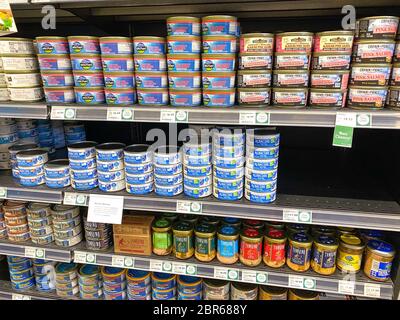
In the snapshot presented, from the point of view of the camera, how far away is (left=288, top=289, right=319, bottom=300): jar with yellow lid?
4.77ft

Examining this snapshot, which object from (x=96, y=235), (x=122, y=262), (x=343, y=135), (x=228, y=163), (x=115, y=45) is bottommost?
(x=122, y=262)

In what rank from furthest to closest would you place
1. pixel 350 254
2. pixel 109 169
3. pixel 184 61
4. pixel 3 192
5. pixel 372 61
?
pixel 3 192, pixel 109 169, pixel 350 254, pixel 184 61, pixel 372 61

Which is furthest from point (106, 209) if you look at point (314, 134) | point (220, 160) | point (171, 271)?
point (314, 134)

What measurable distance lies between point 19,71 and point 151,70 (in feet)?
2.19

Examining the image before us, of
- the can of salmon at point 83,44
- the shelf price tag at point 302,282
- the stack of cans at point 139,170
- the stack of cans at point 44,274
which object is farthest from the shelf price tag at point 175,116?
the stack of cans at point 44,274

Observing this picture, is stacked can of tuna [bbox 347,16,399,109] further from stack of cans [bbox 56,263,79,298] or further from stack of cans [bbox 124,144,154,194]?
stack of cans [bbox 56,263,79,298]

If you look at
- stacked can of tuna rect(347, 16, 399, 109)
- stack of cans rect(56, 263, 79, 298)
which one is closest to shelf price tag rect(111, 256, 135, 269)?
stack of cans rect(56, 263, 79, 298)

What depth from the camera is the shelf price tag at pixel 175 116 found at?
1241 mm

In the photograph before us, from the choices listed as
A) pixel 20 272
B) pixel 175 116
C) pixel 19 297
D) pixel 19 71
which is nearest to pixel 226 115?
pixel 175 116

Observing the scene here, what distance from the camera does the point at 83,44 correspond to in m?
1.31

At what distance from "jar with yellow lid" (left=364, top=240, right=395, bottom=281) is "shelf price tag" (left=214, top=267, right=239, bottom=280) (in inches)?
23.4

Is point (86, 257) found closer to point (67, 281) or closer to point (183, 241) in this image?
point (67, 281)

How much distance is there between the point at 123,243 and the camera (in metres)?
1.56
